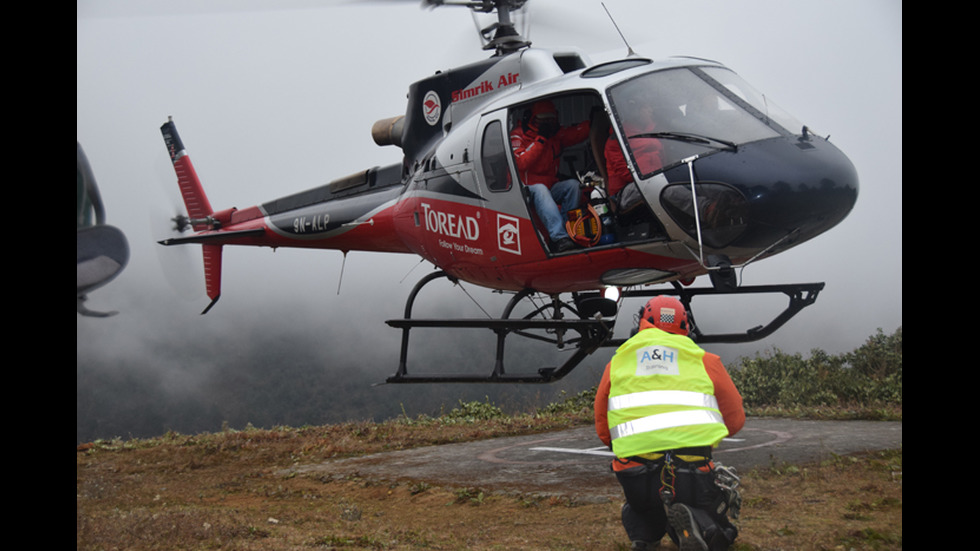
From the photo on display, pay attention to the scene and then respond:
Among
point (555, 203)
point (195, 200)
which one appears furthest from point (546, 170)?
point (195, 200)

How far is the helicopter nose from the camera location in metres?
5.59

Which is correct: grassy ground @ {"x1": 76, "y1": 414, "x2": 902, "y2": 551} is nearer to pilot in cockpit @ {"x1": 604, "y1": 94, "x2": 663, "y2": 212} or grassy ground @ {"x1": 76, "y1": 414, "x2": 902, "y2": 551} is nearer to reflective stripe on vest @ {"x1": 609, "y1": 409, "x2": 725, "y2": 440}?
reflective stripe on vest @ {"x1": 609, "y1": 409, "x2": 725, "y2": 440}

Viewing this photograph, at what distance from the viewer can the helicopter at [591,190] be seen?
5754 millimetres

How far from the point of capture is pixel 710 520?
14.0 feet

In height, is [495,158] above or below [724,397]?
above

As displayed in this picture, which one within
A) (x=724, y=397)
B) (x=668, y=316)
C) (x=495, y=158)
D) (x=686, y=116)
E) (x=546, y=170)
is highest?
(x=686, y=116)

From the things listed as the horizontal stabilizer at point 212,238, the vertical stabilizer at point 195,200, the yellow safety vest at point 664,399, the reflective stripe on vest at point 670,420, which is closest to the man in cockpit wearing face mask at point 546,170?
the yellow safety vest at point 664,399

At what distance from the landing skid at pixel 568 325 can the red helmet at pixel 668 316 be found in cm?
234

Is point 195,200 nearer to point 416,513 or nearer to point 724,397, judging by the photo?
point 416,513

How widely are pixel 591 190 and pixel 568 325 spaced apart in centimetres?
124

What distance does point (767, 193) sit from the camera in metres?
5.56

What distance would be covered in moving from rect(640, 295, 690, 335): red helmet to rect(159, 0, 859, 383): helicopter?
1.41 m

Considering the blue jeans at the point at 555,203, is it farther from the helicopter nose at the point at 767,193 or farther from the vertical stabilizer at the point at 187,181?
the vertical stabilizer at the point at 187,181

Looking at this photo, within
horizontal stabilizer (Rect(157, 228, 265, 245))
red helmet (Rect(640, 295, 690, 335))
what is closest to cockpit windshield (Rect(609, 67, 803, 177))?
red helmet (Rect(640, 295, 690, 335))
